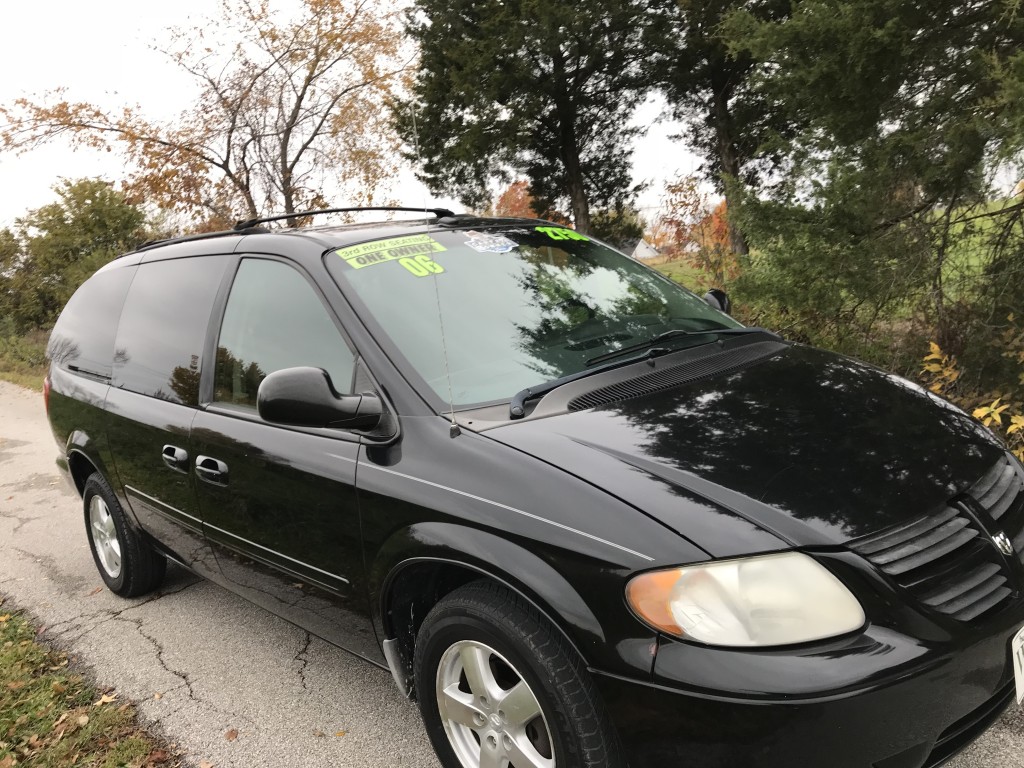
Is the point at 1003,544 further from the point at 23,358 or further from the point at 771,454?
the point at 23,358

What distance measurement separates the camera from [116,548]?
4230 mm

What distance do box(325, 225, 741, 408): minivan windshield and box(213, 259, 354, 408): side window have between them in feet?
0.56

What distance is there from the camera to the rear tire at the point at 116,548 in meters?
4.08

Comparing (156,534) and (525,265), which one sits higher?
(525,265)

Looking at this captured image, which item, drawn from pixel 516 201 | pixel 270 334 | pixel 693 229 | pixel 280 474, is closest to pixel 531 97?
pixel 516 201

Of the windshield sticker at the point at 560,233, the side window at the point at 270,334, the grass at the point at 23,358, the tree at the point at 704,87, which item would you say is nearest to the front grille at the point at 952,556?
the side window at the point at 270,334

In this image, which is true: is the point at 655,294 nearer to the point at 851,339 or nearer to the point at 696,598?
the point at 696,598

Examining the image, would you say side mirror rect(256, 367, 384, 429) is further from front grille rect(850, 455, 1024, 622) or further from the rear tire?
the rear tire

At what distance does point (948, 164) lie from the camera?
4602mm

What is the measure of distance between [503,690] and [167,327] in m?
2.41

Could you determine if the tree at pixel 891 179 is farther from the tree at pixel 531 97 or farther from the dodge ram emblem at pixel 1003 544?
the tree at pixel 531 97

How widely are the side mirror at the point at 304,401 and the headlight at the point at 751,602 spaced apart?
1.08 metres

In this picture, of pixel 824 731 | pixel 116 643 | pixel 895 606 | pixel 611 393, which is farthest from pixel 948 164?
pixel 116 643

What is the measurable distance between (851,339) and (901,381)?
333cm
